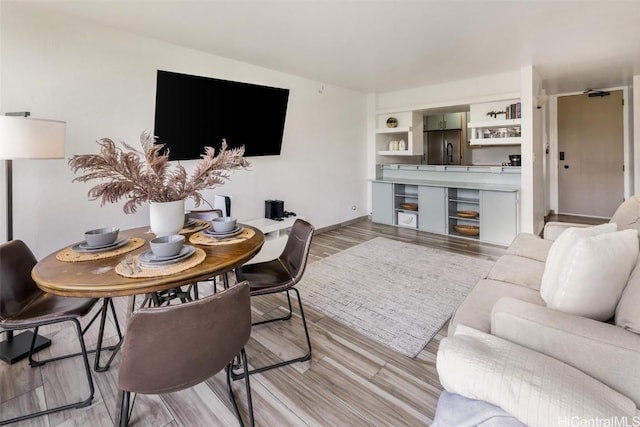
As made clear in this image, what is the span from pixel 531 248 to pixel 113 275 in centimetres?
278

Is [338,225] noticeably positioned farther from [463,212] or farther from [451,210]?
[463,212]

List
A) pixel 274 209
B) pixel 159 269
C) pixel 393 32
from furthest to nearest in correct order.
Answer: pixel 274 209, pixel 393 32, pixel 159 269

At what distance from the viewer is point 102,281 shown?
4.32 feet

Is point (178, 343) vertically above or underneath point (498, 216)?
underneath

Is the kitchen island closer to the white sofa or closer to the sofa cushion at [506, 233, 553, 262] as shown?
the sofa cushion at [506, 233, 553, 262]

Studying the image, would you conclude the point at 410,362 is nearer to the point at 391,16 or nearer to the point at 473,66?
the point at 391,16

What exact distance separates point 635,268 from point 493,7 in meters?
2.23

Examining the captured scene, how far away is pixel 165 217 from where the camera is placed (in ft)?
5.73

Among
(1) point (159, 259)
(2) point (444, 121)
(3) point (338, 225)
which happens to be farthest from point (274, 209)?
(2) point (444, 121)

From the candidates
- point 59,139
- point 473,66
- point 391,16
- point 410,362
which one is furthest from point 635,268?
point 473,66

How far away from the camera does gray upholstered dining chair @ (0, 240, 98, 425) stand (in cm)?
158

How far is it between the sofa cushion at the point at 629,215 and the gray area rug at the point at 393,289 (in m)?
1.23

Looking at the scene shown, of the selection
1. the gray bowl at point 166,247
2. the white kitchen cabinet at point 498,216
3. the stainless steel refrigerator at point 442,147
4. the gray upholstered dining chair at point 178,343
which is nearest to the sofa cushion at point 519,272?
the gray upholstered dining chair at point 178,343

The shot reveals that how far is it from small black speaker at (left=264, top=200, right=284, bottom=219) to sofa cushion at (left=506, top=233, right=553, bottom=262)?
2595 mm
